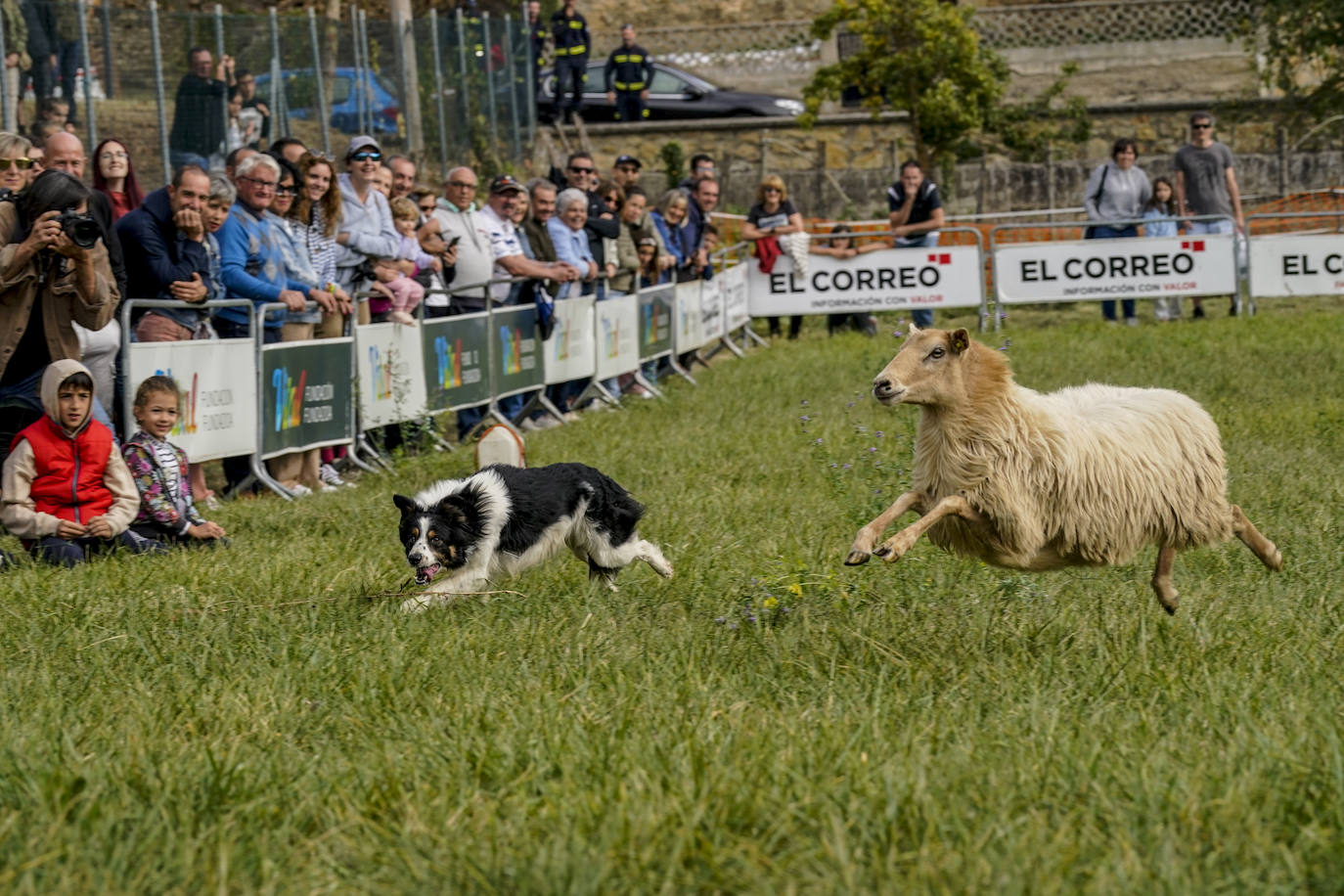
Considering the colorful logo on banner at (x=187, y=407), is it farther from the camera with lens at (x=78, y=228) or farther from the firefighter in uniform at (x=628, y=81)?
the firefighter in uniform at (x=628, y=81)

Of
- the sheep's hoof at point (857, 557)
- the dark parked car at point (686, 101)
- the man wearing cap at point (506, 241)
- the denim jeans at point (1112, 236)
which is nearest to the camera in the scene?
the sheep's hoof at point (857, 557)

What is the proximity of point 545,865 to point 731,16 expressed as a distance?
43339mm

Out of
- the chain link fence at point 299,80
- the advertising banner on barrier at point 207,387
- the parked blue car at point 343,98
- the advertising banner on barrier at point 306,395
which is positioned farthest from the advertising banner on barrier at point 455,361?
the parked blue car at point 343,98

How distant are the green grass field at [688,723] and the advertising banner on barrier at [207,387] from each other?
1506 millimetres

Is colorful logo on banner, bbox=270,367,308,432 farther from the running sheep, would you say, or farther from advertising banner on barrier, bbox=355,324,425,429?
the running sheep

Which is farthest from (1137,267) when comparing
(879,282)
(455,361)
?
(455,361)

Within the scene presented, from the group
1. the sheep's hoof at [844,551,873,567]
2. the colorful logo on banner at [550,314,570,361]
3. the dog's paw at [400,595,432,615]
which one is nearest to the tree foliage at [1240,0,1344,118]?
the colorful logo on banner at [550,314,570,361]

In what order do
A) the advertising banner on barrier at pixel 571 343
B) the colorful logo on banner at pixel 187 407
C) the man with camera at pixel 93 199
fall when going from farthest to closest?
1. the advertising banner on barrier at pixel 571 343
2. the colorful logo on banner at pixel 187 407
3. the man with camera at pixel 93 199

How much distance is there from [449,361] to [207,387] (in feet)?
11.4

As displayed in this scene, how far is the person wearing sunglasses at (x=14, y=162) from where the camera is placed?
931 centimetres

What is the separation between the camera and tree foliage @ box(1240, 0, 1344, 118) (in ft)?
111

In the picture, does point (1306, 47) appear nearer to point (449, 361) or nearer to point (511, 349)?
point (511, 349)

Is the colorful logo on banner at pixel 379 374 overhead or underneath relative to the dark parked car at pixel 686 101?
underneath

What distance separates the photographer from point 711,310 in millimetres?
21438
